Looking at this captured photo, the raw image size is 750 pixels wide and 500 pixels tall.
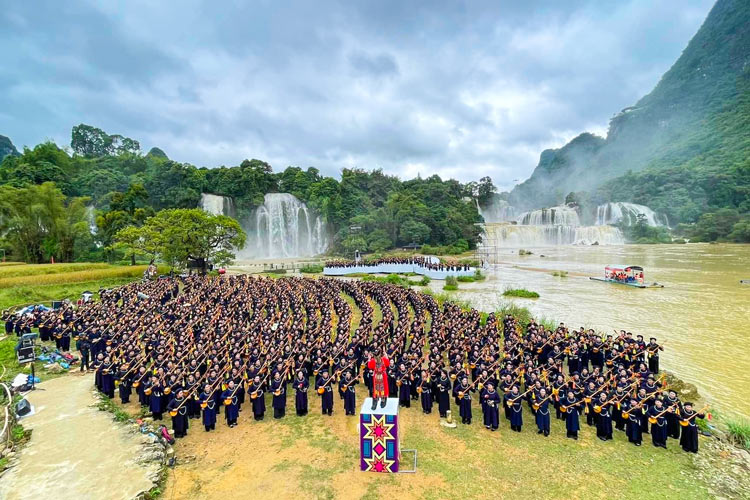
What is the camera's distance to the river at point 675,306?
12867mm

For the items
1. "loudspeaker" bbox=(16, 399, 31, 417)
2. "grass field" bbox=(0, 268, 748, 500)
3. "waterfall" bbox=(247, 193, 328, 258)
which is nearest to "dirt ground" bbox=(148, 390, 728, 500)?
"grass field" bbox=(0, 268, 748, 500)

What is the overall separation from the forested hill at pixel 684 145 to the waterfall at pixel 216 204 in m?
74.5

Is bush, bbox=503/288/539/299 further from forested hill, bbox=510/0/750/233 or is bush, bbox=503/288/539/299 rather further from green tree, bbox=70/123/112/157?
green tree, bbox=70/123/112/157

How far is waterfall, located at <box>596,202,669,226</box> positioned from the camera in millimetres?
74875

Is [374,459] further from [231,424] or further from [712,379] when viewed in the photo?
[712,379]

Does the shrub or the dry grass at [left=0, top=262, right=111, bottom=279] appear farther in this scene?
the dry grass at [left=0, top=262, right=111, bottom=279]

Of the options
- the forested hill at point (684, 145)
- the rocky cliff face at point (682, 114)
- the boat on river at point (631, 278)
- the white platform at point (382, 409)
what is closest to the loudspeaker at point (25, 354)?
the white platform at point (382, 409)

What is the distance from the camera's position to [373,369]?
26.8 ft

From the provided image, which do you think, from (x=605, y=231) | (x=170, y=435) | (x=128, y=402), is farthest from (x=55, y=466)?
(x=605, y=231)

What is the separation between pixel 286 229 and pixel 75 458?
5362cm

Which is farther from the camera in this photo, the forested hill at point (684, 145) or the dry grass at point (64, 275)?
the forested hill at point (684, 145)

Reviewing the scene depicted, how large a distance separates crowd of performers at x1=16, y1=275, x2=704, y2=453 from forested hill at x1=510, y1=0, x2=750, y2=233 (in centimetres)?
7924

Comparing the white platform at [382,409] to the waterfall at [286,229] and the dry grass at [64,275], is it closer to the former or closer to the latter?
the dry grass at [64,275]

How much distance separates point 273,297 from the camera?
19.8 meters
